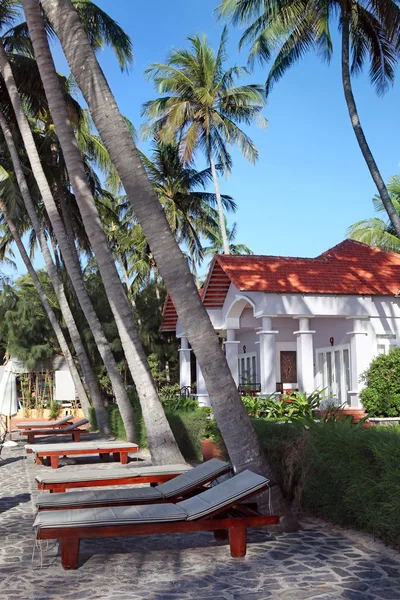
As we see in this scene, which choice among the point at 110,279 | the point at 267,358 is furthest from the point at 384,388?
the point at 110,279

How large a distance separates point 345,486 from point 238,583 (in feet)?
6.85

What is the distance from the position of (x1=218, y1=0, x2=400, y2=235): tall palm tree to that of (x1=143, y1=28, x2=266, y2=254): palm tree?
10.2 metres

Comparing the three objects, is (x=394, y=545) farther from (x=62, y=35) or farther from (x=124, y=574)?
(x=62, y=35)

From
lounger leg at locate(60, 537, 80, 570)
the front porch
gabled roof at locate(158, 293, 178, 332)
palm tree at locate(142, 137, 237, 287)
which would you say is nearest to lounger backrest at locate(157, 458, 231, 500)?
lounger leg at locate(60, 537, 80, 570)

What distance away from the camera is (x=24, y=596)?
5145 millimetres

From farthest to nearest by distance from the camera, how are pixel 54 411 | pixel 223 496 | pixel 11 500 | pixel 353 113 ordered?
1. pixel 54 411
2. pixel 353 113
3. pixel 11 500
4. pixel 223 496

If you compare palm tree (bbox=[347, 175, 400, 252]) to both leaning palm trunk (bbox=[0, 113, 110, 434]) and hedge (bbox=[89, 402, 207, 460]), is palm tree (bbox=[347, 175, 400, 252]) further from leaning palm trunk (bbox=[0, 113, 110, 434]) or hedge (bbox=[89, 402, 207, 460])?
hedge (bbox=[89, 402, 207, 460])

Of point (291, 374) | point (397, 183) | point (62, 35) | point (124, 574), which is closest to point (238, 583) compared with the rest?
→ point (124, 574)

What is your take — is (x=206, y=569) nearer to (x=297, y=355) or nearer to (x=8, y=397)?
(x=8, y=397)

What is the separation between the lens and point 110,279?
12570 mm

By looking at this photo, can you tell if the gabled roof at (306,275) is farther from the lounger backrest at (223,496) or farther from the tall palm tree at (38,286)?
the lounger backrest at (223,496)

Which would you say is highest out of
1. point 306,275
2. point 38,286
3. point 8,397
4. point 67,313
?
point 38,286

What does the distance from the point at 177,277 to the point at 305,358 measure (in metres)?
10.1

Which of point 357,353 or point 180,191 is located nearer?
point 357,353
